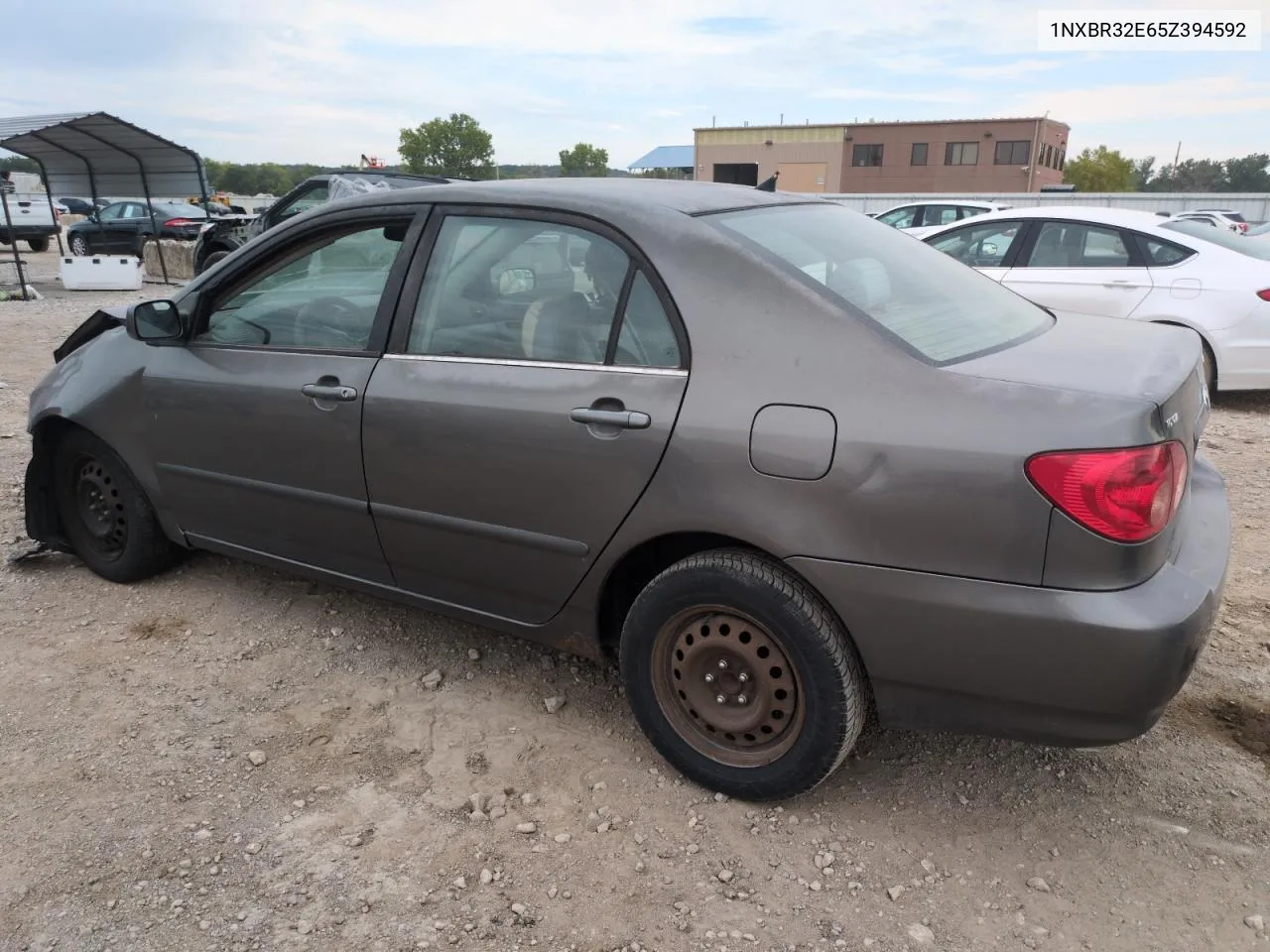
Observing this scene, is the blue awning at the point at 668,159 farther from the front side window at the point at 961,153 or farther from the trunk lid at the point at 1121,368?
the trunk lid at the point at 1121,368

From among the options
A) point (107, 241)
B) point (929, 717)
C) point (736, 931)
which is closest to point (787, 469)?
point (929, 717)

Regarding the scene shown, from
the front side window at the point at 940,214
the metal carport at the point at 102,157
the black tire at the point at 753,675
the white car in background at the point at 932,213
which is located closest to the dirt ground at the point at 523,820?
the black tire at the point at 753,675

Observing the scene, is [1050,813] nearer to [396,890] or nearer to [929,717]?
[929,717]

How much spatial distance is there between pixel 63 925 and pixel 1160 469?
2.71 metres

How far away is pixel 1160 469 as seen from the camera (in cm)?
201

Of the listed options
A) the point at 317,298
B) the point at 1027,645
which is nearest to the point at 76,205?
the point at 317,298

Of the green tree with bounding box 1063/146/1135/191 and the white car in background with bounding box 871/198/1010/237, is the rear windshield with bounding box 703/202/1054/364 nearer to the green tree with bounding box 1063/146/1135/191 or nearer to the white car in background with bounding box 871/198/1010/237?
the white car in background with bounding box 871/198/1010/237

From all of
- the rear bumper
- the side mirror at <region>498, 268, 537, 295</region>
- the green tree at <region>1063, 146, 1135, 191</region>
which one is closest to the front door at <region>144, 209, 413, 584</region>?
the side mirror at <region>498, 268, 537, 295</region>

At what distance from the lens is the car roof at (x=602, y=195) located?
263 cm

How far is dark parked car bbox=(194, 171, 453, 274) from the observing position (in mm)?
10109

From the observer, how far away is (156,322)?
3.35 metres

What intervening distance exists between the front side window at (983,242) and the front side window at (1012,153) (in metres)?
59.8

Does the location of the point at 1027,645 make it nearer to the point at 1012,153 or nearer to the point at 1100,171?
the point at 1012,153

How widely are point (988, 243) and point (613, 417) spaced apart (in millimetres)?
6284
